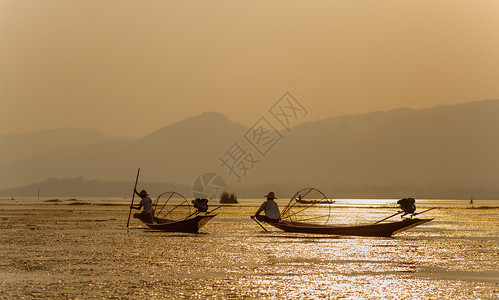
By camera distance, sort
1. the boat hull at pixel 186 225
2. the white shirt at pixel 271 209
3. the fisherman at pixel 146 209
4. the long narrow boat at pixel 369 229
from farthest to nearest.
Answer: the fisherman at pixel 146 209
the white shirt at pixel 271 209
the boat hull at pixel 186 225
the long narrow boat at pixel 369 229

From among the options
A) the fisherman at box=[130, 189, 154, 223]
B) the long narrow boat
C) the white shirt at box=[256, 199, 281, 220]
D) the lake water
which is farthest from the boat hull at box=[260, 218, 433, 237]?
the fisherman at box=[130, 189, 154, 223]

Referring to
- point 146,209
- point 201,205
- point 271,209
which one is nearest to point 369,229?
point 271,209

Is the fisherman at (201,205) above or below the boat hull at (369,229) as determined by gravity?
above

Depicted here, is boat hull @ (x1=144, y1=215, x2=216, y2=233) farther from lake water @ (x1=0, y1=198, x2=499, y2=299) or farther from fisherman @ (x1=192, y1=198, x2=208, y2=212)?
lake water @ (x1=0, y1=198, x2=499, y2=299)

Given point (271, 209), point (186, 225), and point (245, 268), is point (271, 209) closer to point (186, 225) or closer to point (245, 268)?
point (186, 225)

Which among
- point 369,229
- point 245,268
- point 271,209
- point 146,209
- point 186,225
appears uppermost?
point 271,209

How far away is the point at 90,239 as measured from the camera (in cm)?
3397

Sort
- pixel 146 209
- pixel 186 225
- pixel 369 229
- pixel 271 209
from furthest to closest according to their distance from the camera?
pixel 146 209, pixel 271 209, pixel 186 225, pixel 369 229

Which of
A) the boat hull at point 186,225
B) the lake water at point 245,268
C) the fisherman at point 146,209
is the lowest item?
the lake water at point 245,268

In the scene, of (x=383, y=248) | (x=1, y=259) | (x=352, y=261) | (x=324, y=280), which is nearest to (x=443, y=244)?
(x=383, y=248)

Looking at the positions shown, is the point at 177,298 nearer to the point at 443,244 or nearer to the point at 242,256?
the point at 242,256

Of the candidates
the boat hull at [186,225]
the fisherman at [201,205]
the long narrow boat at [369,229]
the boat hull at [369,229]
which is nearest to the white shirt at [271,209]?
the long narrow boat at [369,229]

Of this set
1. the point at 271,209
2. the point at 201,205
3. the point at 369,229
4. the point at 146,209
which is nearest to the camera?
the point at 369,229

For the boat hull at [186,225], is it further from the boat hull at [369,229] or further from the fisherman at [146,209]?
the boat hull at [369,229]
